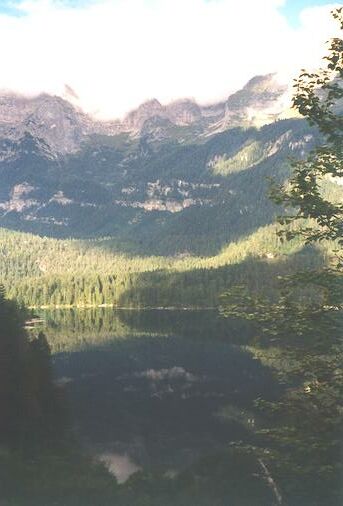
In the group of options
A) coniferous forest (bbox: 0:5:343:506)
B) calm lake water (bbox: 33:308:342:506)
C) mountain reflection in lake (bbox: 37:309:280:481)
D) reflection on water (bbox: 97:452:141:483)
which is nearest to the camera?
coniferous forest (bbox: 0:5:343:506)

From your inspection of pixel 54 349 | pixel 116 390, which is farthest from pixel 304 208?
pixel 54 349

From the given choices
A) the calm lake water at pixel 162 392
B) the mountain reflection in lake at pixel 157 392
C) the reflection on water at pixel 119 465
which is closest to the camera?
the reflection on water at pixel 119 465

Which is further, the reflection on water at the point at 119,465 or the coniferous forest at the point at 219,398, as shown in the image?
the reflection on water at the point at 119,465

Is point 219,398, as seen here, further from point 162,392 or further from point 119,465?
point 119,465

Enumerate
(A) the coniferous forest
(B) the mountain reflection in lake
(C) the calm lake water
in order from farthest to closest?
(B) the mountain reflection in lake < (C) the calm lake water < (A) the coniferous forest

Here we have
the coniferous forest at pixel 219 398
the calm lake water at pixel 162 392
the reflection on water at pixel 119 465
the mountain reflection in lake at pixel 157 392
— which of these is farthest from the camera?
→ the mountain reflection in lake at pixel 157 392

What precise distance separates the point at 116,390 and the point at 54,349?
43.8m

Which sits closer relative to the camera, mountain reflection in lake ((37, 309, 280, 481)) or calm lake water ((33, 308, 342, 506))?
calm lake water ((33, 308, 342, 506))

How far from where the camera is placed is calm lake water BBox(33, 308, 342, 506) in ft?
180

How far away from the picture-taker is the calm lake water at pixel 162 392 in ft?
180

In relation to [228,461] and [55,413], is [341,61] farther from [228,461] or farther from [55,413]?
[55,413]

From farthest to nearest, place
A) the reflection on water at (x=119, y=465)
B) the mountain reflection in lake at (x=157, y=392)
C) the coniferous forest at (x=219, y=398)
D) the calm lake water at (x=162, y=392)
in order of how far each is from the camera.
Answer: the mountain reflection in lake at (x=157, y=392) → the calm lake water at (x=162, y=392) → the reflection on water at (x=119, y=465) → the coniferous forest at (x=219, y=398)

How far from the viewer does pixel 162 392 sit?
82.0 meters

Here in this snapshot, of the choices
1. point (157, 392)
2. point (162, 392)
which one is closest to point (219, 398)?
point (162, 392)
